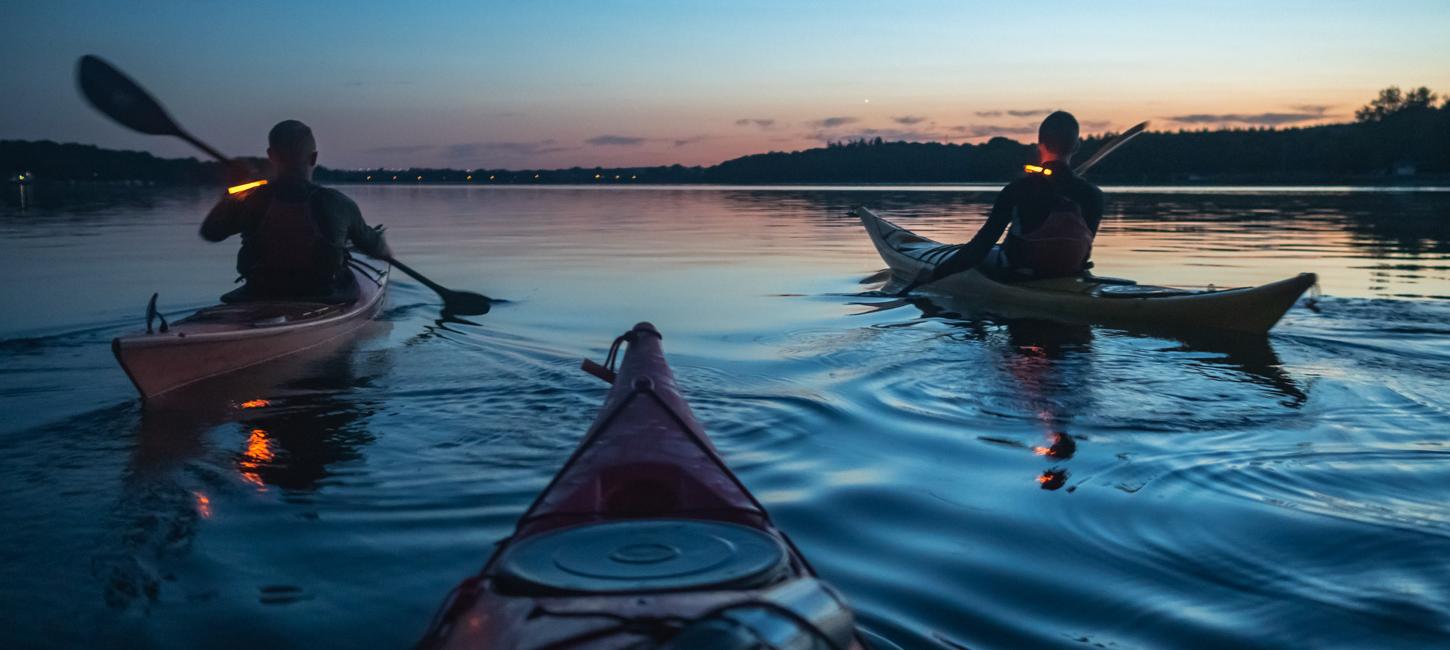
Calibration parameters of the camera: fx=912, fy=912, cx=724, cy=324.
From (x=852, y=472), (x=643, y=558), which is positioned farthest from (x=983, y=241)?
(x=643, y=558)

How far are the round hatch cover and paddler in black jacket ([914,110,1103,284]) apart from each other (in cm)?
684

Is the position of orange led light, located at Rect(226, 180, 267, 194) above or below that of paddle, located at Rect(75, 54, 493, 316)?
below

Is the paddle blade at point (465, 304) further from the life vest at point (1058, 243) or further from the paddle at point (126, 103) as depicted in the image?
the life vest at point (1058, 243)

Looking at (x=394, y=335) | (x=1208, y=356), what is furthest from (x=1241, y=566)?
(x=394, y=335)

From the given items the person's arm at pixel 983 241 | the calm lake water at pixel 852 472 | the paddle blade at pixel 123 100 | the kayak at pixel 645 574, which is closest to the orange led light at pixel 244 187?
the paddle blade at pixel 123 100

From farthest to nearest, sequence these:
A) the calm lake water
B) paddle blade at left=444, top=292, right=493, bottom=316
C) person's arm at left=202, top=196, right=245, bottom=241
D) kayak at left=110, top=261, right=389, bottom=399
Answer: paddle blade at left=444, top=292, right=493, bottom=316 < person's arm at left=202, top=196, right=245, bottom=241 < kayak at left=110, top=261, right=389, bottom=399 < the calm lake water

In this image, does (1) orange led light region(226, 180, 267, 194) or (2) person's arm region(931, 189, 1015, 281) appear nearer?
(1) orange led light region(226, 180, 267, 194)

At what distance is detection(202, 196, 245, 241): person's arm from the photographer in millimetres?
6520

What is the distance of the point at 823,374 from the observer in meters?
6.38

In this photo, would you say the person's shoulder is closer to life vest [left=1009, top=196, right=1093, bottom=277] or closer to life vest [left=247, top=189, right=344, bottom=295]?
life vest [left=1009, top=196, right=1093, bottom=277]

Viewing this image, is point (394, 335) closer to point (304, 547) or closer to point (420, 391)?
point (420, 391)

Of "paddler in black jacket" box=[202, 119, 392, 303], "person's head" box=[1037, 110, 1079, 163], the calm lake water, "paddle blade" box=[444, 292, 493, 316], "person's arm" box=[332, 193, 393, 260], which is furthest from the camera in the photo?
"paddle blade" box=[444, 292, 493, 316]

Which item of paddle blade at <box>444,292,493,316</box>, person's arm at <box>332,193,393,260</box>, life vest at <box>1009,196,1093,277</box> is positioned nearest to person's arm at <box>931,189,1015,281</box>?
life vest at <box>1009,196,1093,277</box>

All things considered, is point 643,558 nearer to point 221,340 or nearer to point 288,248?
point 221,340
